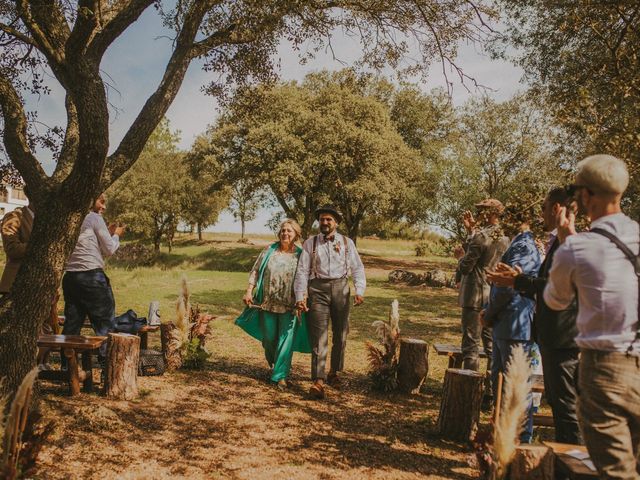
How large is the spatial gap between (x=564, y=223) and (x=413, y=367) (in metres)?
4.02

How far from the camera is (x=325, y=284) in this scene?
282 inches

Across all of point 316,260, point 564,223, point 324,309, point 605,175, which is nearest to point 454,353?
point 324,309

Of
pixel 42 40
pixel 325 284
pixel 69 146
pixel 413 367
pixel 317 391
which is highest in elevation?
pixel 42 40

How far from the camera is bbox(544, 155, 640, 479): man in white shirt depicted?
2645 millimetres

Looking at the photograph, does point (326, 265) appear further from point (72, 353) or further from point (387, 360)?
point (72, 353)

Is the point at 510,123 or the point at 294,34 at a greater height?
the point at 510,123

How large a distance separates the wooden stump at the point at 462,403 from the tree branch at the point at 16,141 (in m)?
4.69

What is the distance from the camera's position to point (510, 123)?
24.3m

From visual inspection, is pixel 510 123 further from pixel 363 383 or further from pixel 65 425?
pixel 65 425

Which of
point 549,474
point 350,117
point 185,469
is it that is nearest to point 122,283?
point 350,117

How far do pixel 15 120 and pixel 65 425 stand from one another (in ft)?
10.2

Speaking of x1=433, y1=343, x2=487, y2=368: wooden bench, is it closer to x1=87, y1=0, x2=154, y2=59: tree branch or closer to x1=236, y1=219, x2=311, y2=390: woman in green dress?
x1=236, y1=219, x2=311, y2=390: woman in green dress

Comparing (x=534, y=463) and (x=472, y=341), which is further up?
(x=472, y=341)

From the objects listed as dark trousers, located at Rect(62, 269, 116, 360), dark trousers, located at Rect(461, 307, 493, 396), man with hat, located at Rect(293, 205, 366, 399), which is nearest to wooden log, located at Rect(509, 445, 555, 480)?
dark trousers, located at Rect(461, 307, 493, 396)
